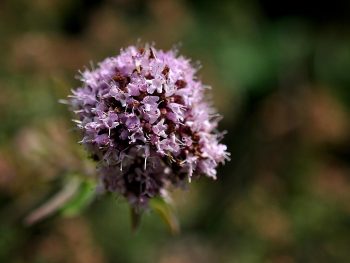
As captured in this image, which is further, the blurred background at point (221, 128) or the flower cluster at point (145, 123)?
the blurred background at point (221, 128)

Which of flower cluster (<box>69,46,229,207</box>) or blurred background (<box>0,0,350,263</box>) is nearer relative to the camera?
flower cluster (<box>69,46,229,207</box>)

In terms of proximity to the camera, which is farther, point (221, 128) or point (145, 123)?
point (221, 128)

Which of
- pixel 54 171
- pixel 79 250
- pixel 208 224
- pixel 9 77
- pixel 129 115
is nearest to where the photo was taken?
pixel 129 115

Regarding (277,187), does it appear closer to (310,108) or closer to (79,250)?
(310,108)

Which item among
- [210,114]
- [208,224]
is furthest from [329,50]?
[210,114]
